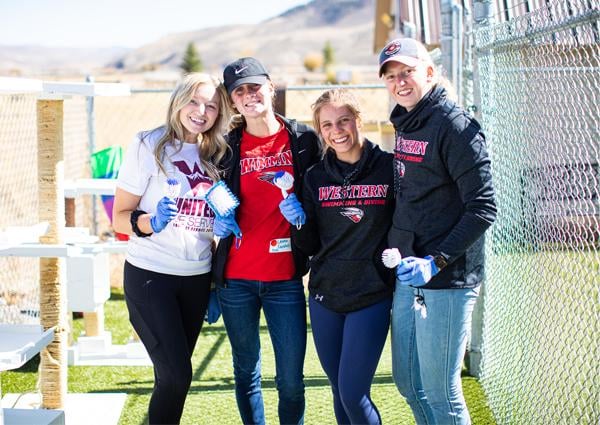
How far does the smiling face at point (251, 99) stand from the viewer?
3.53 m

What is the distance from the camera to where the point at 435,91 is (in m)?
3.03

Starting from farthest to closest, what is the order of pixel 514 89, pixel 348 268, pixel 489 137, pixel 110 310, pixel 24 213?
1. pixel 24 213
2. pixel 110 310
3. pixel 489 137
4. pixel 514 89
5. pixel 348 268

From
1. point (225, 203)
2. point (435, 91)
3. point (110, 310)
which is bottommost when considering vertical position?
point (110, 310)

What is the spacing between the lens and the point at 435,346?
3.07 meters

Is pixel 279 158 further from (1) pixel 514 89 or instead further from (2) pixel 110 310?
(2) pixel 110 310

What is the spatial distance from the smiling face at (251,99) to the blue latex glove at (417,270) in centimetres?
106

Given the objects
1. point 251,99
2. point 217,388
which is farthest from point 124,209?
point 217,388

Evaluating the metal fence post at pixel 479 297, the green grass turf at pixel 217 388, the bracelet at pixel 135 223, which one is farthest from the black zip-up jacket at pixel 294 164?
the metal fence post at pixel 479 297

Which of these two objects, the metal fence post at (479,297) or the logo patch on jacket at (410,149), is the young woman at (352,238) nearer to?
the logo patch on jacket at (410,149)

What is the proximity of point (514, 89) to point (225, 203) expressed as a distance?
1.78 m

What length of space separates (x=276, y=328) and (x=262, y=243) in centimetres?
41

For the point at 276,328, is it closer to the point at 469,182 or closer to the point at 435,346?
the point at 435,346

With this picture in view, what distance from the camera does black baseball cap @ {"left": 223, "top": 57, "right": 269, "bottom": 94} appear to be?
138 inches

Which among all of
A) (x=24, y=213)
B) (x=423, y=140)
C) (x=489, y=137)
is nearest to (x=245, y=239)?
(x=423, y=140)
